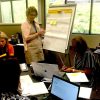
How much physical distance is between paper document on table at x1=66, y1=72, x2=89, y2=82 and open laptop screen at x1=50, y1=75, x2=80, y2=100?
0.43m

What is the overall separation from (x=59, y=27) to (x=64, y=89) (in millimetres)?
1564

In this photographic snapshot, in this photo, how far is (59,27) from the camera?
3.24 m

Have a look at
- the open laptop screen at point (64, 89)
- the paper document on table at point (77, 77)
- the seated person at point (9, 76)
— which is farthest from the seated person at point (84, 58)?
the seated person at point (9, 76)

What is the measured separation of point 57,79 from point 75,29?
385 centimetres

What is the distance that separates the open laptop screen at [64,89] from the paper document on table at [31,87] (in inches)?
7.1

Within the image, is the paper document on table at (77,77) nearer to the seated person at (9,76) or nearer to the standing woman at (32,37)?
the seated person at (9,76)

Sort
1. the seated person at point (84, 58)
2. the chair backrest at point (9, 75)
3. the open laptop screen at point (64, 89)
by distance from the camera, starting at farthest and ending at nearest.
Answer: the seated person at point (84, 58), the open laptop screen at point (64, 89), the chair backrest at point (9, 75)

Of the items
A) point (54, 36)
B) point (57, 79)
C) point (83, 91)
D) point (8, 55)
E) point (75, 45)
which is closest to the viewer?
point (57, 79)

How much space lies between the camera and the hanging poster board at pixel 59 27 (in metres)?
3.04

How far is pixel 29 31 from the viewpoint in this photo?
338cm

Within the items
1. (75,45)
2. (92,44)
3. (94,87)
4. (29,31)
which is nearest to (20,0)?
(92,44)

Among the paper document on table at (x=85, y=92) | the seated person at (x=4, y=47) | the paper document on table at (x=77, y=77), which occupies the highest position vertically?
the seated person at (x=4, y=47)

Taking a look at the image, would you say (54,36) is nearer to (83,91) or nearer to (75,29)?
(83,91)

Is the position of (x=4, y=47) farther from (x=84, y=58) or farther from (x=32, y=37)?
(x=84, y=58)
